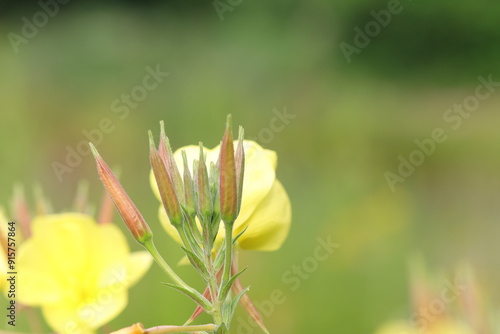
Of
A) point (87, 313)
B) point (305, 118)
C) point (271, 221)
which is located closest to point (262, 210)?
point (271, 221)

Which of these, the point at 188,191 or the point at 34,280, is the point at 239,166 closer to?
the point at 188,191

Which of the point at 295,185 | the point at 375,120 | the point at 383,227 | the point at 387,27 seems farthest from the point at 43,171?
the point at 387,27

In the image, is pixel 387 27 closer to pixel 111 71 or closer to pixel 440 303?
pixel 111 71

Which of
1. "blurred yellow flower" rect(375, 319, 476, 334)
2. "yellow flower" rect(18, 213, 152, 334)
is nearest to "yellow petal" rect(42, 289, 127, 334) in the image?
"yellow flower" rect(18, 213, 152, 334)

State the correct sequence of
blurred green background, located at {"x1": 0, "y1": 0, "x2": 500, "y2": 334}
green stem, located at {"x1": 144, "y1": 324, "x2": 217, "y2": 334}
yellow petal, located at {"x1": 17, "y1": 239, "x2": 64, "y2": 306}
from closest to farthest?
green stem, located at {"x1": 144, "y1": 324, "x2": 217, "y2": 334} < yellow petal, located at {"x1": 17, "y1": 239, "x2": 64, "y2": 306} < blurred green background, located at {"x1": 0, "y1": 0, "x2": 500, "y2": 334}

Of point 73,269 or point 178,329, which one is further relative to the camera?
point 73,269

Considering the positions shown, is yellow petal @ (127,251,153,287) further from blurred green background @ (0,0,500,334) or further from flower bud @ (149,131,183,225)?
blurred green background @ (0,0,500,334)

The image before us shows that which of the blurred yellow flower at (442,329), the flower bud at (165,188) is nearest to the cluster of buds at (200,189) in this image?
the flower bud at (165,188)
